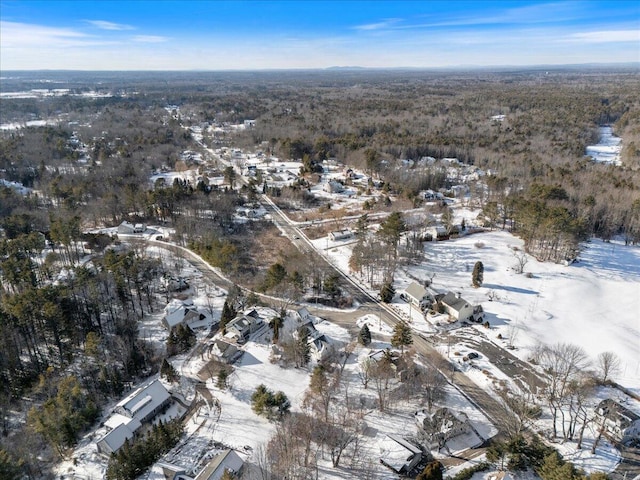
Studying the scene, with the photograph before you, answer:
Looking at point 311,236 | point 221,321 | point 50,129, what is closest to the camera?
point 221,321

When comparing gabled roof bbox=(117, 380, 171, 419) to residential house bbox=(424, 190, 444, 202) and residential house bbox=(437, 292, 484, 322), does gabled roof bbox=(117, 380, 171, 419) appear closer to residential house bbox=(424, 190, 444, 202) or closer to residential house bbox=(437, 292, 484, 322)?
residential house bbox=(437, 292, 484, 322)

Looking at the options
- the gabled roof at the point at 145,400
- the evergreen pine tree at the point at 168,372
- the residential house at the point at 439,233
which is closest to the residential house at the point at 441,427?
Result: the gabled roof at the point at 145,400

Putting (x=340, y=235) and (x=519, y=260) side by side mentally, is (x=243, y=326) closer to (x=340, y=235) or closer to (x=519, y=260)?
(x=340, y=235)

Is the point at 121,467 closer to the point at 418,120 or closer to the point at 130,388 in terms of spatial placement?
the point at 130,388

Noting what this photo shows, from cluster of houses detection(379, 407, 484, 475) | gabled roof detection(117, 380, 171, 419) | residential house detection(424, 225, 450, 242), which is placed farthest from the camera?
residential house detection(424, 225, 450, 242)

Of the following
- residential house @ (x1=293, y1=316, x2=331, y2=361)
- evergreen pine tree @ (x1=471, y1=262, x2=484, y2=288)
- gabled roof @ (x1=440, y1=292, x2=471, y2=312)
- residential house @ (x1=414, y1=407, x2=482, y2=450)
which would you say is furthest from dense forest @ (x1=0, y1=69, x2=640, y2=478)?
residential house @ (x1=414, y1=407, x2=482, y2=450)

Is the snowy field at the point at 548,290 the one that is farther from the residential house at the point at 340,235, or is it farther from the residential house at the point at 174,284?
the residential house at the point at 174,284

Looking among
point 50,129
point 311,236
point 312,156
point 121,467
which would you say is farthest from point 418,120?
point 121,467
